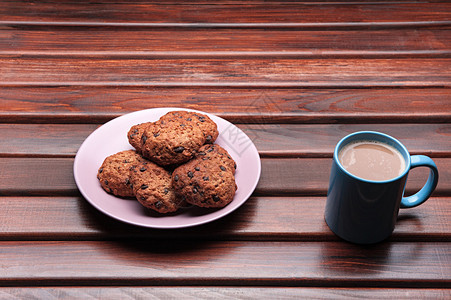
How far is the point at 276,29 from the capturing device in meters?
1.39

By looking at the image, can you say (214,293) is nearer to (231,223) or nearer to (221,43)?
(231,223)

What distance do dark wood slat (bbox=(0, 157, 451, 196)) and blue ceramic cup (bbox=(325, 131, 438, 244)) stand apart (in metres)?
0.10

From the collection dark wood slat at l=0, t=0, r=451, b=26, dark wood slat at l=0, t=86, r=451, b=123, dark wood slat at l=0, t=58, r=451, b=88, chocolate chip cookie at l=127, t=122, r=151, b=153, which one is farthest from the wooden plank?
dark wood slat at l=0, t=0, r=451, b=26

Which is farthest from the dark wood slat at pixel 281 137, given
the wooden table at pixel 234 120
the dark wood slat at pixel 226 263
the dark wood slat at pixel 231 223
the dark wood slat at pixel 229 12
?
the dark wood slat at pixel 229 12

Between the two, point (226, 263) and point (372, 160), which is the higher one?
point (372, 160)

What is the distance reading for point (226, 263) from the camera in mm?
802

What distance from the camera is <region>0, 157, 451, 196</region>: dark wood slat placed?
920 millimetres

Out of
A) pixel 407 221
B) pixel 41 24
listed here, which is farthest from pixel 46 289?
pixel 41 24

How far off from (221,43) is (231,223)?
0.61m

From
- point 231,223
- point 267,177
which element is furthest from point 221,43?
point 231,223

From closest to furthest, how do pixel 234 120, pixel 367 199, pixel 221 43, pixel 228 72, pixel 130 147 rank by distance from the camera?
pixel 367 199 → pixel 130 147 → pixel 234 120 → pixel 228 72 → pixel 221 43

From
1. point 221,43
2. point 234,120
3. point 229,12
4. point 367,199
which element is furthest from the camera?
point 229,12

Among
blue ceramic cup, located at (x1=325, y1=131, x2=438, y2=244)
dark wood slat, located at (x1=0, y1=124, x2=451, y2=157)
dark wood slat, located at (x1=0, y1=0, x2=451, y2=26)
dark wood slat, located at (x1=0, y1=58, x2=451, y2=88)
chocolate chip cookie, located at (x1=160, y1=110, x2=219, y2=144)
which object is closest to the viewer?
→ blue ceramic cup, located at (x1=325, y1=131, x2=438, y2=244)

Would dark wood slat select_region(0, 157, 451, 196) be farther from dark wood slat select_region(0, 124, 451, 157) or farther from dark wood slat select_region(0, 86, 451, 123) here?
dark wood slat select_region(0, 86, 451, 123)
